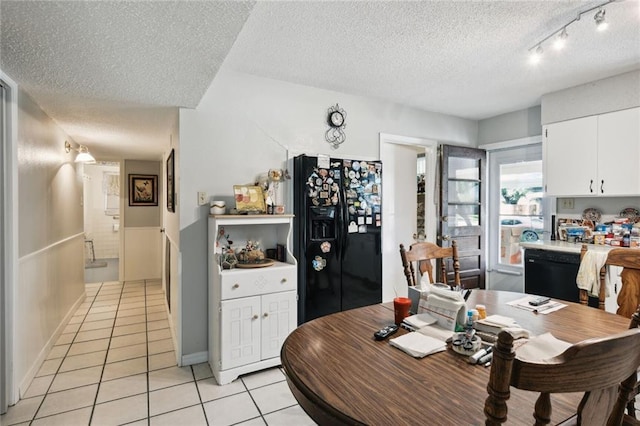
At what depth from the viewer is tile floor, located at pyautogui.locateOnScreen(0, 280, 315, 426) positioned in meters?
1.98

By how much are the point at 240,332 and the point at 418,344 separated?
1.59 m

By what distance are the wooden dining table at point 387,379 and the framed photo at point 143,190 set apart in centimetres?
514

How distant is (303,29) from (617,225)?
3401 mm

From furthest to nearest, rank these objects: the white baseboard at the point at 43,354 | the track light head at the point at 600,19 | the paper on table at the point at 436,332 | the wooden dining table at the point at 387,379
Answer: the white baseboard at the point at 43,354
the track light head at the point at 600,19
the paper on table at the point at 436,332
the wooden dining table at the point at 387,379

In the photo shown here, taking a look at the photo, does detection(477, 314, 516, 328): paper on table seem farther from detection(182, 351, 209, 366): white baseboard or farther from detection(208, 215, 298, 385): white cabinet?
detection(182, 351, 209, 366): white baseboard

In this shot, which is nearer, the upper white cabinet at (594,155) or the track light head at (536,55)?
the track light head at (536,55)

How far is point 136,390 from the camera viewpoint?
227 centimetres

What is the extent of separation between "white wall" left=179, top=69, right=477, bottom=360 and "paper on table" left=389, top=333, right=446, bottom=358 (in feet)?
6.38

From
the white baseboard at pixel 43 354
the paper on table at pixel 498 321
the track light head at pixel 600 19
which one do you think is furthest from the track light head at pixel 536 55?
the white baseboard at pixel 43 354

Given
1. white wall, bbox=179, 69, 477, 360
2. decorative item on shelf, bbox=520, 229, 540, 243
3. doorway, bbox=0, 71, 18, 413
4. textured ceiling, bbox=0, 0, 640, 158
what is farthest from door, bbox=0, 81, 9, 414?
decorative item on shelf, bbox=520, 229, 540, 243

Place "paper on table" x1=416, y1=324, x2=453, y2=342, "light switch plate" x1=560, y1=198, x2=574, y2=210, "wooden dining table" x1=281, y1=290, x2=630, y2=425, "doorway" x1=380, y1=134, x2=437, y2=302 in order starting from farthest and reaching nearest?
"doorway" x1=380, y1=134, x2=437, y2=302 → "light switch plate" x1=560, y1=198, x2=574, y2=210 → "paper on table" x1=416, y1=324, x2=453, y2=342 → "wooden dining table" x1=281, y1=290, x2=630, y2=425

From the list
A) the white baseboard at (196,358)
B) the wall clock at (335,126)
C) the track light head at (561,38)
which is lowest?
the white baseboard at (196,358)

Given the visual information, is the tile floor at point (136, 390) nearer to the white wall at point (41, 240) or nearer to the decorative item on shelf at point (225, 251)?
the white wall at point (41, 240)

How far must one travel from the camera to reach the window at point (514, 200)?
3916 millimetres
